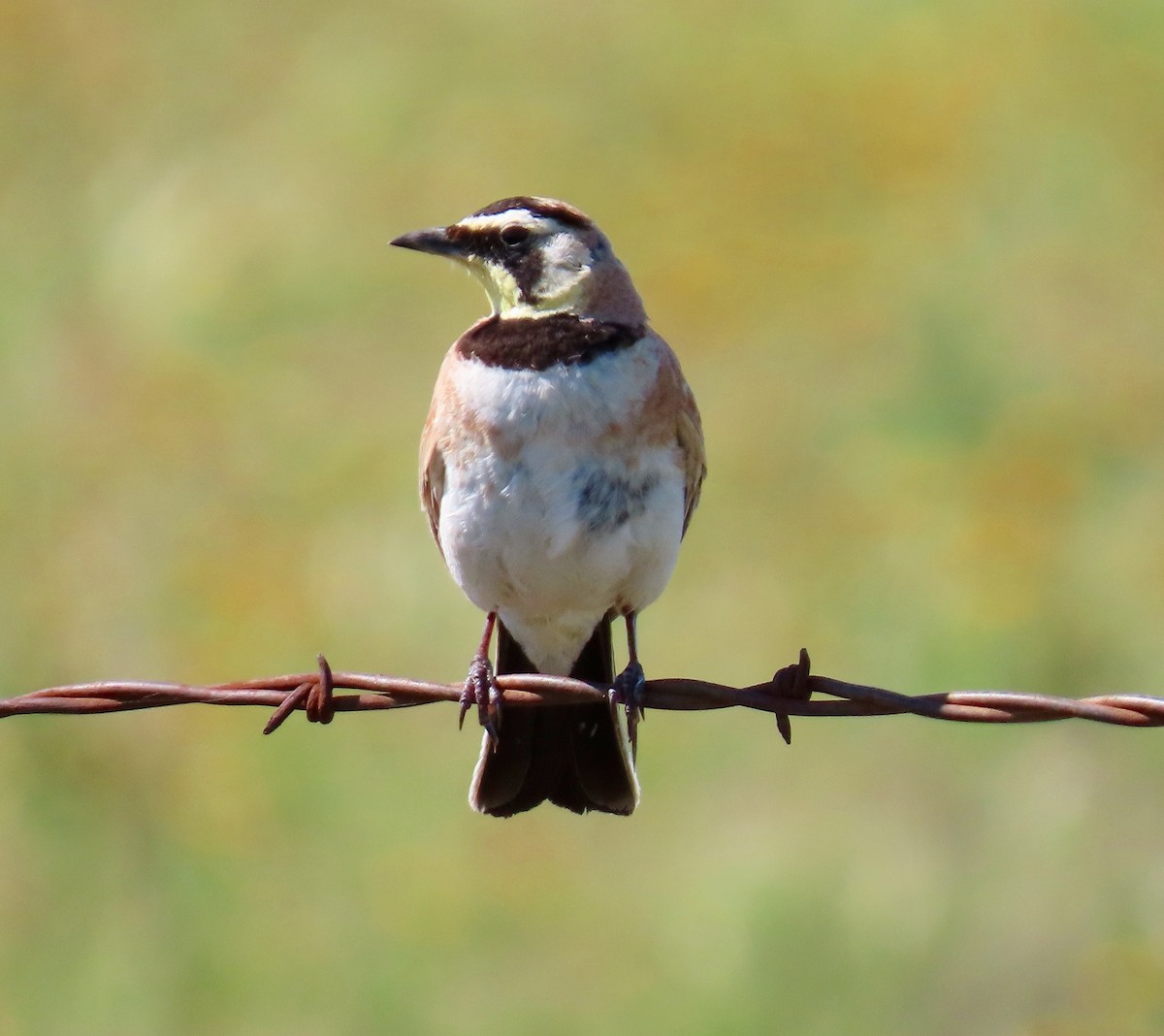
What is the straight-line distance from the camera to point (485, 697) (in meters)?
5.37

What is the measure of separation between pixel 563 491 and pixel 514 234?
2.91ft

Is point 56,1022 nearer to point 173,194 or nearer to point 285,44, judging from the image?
point 173,194

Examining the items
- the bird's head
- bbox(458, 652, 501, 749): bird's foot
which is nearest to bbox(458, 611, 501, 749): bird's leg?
→ bbox(458, 652, 501, 749): bird's foot

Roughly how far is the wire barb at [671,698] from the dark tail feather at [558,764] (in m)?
1.19

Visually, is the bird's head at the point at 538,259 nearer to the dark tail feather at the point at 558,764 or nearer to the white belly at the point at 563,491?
the white belly at the point at 563,491

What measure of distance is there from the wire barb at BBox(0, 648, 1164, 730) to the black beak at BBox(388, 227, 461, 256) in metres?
1.73

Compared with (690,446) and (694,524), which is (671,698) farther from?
(694,524)

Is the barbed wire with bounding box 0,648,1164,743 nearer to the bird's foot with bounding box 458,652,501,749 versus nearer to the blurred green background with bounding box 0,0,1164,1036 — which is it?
the bird's foot with bounding box 458,652,501,749

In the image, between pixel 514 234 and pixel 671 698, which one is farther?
pixel 514 234

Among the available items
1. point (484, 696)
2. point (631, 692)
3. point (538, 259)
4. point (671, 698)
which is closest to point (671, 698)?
point (671, 698)

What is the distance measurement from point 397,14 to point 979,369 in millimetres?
5394

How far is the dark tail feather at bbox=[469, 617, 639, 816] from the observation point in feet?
18.8

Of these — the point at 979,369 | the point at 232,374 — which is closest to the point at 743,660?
the point at 979,369

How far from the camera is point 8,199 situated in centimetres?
1203
